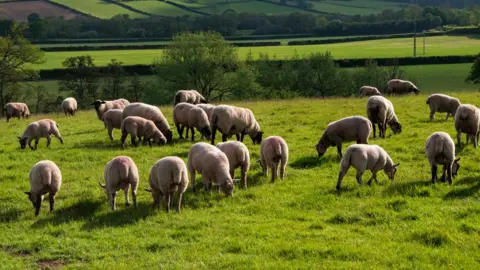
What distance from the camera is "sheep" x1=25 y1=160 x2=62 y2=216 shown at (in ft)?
45.8

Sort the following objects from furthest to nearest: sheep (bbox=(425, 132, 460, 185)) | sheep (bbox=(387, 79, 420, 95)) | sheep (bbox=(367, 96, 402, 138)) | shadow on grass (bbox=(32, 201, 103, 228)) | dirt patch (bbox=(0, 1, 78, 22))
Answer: dirt patch (bbox=(0, 1, 78, 22))
sheep (bbox=(387, 79, 420, 95))
sheep (bbox=(367, 96, 402, 138))
sheep (bbox=(425, 132, 460, 185))
shadow on grass (bbox=(32, 201, 103, 228))

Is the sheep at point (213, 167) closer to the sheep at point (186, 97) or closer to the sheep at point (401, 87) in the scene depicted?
the sheep at point (186, 97)

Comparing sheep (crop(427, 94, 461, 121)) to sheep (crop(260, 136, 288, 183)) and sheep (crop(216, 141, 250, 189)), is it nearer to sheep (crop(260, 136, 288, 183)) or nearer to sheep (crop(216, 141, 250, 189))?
sheep (crop(260, 136, 288, 183))

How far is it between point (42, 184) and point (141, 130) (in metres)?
8.10

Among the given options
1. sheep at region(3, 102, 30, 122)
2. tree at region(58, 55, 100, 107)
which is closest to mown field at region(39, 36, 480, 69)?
tree at region(58, 55, 100, 107)

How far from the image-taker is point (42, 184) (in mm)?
13961

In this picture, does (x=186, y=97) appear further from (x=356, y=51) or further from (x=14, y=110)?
(x=356, y=51)

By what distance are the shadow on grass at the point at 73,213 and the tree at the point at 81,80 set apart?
5457cm

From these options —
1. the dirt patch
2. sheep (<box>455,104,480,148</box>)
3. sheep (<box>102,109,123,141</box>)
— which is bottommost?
sheep (<box>102,109,123,141</box>)

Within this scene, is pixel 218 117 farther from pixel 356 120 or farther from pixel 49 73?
pixel 49 73

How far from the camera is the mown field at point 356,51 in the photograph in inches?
3628

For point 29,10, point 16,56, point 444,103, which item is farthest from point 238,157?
point 29,10

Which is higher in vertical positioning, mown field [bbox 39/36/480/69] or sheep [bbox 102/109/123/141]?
mown field [bbox 39/36/480/69]

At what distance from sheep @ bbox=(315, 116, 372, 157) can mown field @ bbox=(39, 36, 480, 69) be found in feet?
228
